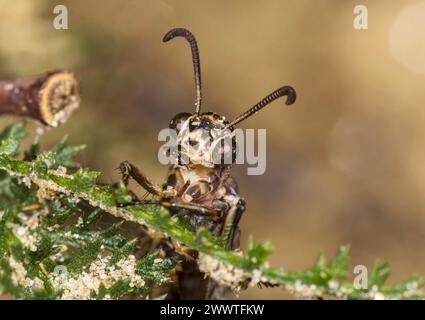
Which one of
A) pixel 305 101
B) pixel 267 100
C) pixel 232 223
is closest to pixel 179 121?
pixel 267 100

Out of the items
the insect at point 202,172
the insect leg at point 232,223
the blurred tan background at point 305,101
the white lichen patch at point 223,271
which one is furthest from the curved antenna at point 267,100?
the blurred tan background at point 305,101

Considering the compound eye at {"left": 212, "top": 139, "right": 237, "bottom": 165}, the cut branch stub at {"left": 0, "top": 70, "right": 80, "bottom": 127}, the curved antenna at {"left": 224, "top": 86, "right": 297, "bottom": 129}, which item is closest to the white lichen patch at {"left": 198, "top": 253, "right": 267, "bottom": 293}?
the cut branch stub at {"left": 0, "top": 70, "right": 80, "bottom": 127}

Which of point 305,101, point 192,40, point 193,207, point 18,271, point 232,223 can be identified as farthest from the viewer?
point 305,101

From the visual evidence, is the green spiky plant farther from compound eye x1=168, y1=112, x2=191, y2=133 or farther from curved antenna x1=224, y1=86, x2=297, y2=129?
curved antenna x1=224, y1=86, x2=297, y2=129

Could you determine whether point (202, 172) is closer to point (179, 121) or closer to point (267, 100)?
point (179, 121)

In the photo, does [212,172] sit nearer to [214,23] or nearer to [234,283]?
[234,283]

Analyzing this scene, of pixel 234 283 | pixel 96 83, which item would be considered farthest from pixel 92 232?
pixel 96 83

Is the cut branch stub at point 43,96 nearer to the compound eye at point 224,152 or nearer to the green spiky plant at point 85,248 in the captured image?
the green spiky plant at point 85,248
